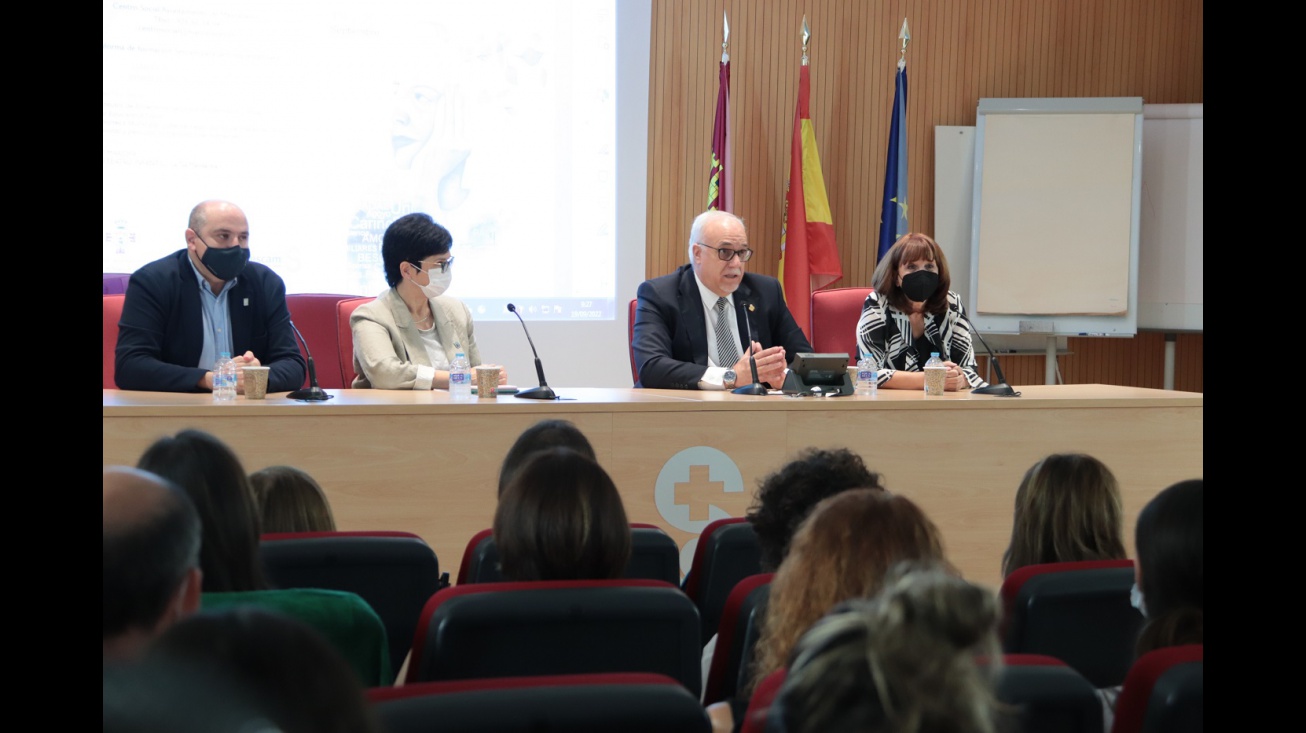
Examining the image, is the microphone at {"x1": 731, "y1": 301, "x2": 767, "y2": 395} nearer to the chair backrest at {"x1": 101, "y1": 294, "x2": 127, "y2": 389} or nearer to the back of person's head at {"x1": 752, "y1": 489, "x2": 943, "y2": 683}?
the chair backrest at {"x1": 101, "y1": 294, "x2": 127, "y2": 389}

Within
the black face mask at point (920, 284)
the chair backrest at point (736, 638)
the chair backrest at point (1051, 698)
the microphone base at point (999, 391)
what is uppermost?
the black face mask at point (920, 284)

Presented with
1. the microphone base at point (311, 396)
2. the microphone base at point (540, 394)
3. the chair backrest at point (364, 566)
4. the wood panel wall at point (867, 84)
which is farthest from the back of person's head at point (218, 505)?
the wood panel wall at point (867, 84)

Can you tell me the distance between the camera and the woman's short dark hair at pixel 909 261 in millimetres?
4367

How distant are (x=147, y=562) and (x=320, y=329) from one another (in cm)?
370

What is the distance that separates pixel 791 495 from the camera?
1.99m

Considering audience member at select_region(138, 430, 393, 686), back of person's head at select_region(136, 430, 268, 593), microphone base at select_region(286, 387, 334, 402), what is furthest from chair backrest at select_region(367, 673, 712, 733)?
microphone base at select_region(286, 387, 334, 402)

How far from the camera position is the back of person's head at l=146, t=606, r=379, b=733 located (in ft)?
2.65

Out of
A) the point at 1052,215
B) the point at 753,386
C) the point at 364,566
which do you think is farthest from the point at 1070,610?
the point at 1052,215

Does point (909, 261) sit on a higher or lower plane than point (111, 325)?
higher

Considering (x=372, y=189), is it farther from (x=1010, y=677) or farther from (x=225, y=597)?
(x=1010, y=677)

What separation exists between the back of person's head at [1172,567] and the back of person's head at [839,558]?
0.27m

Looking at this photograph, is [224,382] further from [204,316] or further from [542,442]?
[542,442]

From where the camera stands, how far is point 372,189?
5707 mm

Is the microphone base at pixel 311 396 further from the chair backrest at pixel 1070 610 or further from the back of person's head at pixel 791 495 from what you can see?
the chair backrest at pixel 1070 610
